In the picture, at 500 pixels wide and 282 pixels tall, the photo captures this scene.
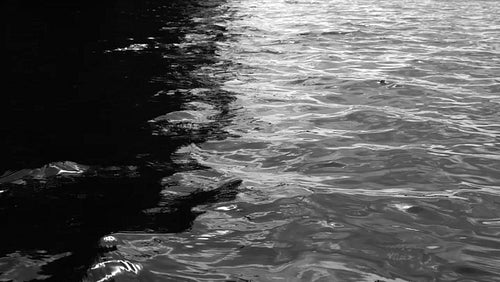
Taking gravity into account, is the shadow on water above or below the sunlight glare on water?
above

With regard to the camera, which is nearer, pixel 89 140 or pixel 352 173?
pixel 352 173

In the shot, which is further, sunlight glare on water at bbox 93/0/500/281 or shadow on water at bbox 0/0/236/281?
shadow on water at bbox 0/0/236/281

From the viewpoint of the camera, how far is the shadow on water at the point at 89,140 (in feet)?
15.8

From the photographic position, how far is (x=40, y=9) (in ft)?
86.7

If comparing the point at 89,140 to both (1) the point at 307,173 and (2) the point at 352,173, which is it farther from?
(2) the point at 352,173

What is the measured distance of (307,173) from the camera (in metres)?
6.53

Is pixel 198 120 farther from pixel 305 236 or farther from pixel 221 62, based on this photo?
pixel 221 62

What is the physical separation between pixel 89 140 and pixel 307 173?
11.0 ft

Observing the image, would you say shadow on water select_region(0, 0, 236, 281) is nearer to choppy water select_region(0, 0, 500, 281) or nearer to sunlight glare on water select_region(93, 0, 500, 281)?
choppy water select_region(0, 0, 500, 281)

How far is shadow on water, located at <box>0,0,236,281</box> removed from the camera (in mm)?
4812

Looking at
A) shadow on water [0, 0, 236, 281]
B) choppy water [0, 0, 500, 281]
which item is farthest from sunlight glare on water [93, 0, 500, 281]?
shadow on water [0, 0, 236, 281]

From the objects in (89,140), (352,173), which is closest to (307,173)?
(352,173)

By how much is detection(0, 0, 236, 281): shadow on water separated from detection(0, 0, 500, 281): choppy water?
0.05m

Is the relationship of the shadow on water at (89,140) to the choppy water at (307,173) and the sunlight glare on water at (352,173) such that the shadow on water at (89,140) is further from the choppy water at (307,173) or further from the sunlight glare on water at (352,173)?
the sunlight glare on water at (352,173)
